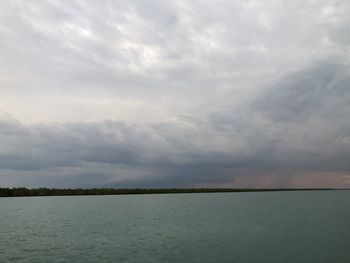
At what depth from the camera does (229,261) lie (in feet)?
117

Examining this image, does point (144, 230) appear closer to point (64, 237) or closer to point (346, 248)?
point (64, 237)

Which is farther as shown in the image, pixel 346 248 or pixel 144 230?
pixel 144 230

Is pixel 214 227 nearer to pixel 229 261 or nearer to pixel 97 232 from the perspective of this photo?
pixel 97 232

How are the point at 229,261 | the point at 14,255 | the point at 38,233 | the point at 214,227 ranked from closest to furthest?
the point at 229,261 → the point at 14,255 → the point at 38,233 → the point at 214,227

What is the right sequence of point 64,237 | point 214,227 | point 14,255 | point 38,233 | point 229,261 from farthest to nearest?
point 214,227, point 38,233, point 64,237, point 14,255, point 229,261

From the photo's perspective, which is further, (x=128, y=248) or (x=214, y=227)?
(x=214, y=227)

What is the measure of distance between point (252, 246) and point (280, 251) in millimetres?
3813

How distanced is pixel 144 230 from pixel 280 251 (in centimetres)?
2576

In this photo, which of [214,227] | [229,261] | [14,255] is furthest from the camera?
[214,227]

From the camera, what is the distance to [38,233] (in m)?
58.1

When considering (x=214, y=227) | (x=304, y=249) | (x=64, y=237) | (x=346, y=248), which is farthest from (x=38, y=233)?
(x=346, y=248)

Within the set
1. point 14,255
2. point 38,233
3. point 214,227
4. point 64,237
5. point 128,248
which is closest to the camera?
point 14,255

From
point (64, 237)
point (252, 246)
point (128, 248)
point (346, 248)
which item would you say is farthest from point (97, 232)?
point (346, 248)

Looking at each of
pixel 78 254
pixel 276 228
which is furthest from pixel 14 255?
pixel 276 228
